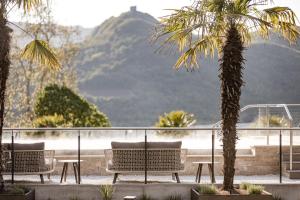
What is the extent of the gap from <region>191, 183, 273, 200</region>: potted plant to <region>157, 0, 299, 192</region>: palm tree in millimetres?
223

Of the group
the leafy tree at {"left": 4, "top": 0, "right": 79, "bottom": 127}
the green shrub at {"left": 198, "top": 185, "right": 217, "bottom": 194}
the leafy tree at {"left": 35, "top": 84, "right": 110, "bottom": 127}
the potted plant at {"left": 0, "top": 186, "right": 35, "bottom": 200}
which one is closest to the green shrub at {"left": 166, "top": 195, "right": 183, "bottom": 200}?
the green shrub at {"left": 198, "top": 185, "right": 217, "bottom": 194}

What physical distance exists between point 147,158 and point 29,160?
209 cm

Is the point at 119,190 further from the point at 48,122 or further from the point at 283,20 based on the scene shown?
the point at 48,122

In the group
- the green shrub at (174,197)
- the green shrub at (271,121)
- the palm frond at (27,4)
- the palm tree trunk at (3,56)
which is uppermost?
the palm frond at (27,4)

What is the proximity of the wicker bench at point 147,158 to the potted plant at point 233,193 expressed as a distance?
0.76 metres

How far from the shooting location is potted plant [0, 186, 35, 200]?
1010 cm

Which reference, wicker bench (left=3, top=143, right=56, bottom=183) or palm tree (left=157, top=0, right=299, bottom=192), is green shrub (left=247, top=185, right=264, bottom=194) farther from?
wicker bench (left=3, top=143, right=56, bottom=183)

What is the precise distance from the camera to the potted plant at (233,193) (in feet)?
33.2

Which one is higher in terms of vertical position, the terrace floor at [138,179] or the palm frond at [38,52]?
the palm frond at [38,52]

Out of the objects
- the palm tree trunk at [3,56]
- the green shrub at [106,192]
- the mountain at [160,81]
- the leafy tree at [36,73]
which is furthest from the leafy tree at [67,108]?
the mountain at [160,81]

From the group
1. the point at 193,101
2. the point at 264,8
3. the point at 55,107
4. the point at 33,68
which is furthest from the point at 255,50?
the point at 264,8

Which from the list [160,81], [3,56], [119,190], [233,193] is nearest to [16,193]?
[119,190]

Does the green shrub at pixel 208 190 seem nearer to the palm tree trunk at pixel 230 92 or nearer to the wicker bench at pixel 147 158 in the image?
the palm tree trunk at pixel 230 92

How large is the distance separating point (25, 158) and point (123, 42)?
69.1m
